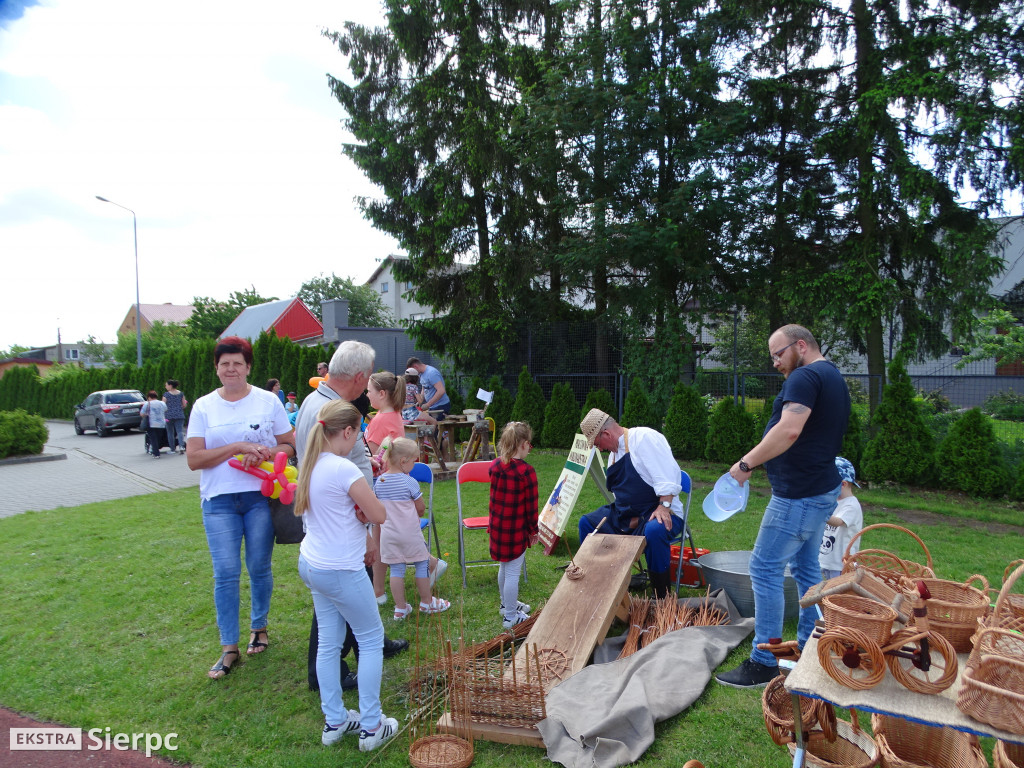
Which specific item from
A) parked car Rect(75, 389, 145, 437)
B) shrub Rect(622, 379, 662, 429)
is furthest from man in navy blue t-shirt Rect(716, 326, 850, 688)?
parked car Rect(75, 389, 145, 437)

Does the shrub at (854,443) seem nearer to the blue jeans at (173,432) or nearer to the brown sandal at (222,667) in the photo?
the brown sandal at (222,667)

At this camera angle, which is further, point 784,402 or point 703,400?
point 703,400

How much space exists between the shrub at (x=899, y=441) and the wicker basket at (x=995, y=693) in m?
8.34

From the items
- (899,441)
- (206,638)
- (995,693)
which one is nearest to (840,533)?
(995,693)

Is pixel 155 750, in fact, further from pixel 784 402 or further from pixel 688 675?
pixel 784 402

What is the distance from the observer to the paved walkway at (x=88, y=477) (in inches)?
410

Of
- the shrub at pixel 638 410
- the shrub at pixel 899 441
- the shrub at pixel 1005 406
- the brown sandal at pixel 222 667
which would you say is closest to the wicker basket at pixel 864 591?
the brown sandal at pixel 222 667

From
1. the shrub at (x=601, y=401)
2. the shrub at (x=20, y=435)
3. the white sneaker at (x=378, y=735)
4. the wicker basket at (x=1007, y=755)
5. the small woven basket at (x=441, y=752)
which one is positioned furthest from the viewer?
the shrub at (x=20, y=435)

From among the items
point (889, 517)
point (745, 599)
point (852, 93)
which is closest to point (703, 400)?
point (889, 517)

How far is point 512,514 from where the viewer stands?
4555mm

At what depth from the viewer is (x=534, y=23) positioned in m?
15.0

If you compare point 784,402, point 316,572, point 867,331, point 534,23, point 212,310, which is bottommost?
point 316,572

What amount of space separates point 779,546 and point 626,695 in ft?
3.90

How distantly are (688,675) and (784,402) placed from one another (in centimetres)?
163
